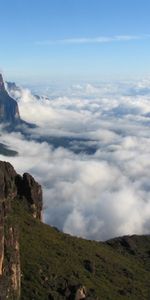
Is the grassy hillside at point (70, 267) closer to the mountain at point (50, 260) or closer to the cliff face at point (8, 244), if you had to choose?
the mountain at point (50, 260)

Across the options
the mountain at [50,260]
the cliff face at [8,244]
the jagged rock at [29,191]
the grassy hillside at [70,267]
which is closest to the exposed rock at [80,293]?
the mountain at [50,260]

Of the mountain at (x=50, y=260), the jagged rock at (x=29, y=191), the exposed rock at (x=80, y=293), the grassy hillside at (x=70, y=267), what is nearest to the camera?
the mountain at (x=50, y=260)

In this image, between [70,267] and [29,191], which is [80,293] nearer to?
[70,267]

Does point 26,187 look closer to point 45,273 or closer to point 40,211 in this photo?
point 40,211

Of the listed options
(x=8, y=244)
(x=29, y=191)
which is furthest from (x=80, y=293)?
(x=29, y=191)

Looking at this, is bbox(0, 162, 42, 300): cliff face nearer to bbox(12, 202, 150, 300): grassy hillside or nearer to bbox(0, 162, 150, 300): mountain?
bbox(0, 162, 150, 300): mountain

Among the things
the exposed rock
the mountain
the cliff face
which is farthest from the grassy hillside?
the cliff face

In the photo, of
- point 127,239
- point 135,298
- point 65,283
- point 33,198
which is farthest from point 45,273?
point 127,239

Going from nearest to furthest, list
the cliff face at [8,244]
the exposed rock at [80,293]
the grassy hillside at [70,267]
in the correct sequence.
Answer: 1. the cliff face at [8,244]
2. the exposed rock at [80,293]
3. the grassy hillside at [70,267]
